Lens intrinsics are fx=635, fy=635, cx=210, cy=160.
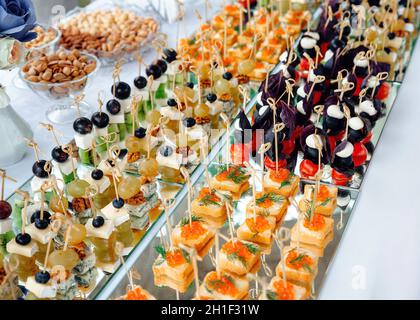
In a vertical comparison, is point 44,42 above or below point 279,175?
above

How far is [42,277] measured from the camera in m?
1.40

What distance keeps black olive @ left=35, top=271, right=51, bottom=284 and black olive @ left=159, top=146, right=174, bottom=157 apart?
53 centimetres

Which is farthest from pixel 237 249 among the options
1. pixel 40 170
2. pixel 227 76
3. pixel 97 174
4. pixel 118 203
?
pixel 227 76

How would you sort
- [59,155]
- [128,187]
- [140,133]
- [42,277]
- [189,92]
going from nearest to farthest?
[42,277] < [128,187] < [59,155] < [140,133] < [189,92]

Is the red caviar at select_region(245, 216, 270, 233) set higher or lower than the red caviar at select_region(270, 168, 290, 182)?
higher

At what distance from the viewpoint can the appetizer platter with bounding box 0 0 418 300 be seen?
1.47 meters

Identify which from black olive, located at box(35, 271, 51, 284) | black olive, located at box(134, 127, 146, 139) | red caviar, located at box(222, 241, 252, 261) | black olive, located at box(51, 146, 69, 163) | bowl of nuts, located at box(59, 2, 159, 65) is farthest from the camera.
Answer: bowl of nuts, located at box(59, 2, 159, 65)

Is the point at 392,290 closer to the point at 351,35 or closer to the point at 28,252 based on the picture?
the point at 28,252

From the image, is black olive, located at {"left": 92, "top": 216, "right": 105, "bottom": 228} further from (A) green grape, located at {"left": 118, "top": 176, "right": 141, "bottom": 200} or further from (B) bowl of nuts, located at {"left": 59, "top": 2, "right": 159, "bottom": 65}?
(B) bowl of nuts, located at {"left": 59, "top": 2, "right": 159, "bottom": 65}

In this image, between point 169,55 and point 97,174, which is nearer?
point 97,174

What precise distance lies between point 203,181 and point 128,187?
0.81 feet

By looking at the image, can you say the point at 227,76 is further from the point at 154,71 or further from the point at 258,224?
the point at 258,224

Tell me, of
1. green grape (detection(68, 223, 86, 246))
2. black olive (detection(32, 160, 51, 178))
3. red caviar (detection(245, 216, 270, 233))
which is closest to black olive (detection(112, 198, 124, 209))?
green grape (detection(68, 223, 86, 246))

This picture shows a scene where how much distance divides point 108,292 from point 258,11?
66.1 inches
